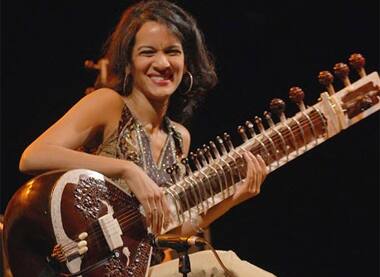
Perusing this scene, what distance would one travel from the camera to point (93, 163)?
8.29ft

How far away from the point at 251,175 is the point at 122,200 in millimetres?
494

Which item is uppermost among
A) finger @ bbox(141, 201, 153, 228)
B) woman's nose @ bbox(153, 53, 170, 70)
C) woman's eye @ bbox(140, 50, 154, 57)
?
woman's eye @ bbox(140, 50, 154, 57)

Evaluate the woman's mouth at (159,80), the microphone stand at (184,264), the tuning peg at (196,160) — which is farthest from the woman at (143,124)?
the microphone stand at (184,264)

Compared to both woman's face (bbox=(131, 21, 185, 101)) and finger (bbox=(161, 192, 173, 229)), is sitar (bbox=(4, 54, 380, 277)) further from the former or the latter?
woman's face (bbox=(131, 21, 185, 101))

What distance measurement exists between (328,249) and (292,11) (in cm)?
144

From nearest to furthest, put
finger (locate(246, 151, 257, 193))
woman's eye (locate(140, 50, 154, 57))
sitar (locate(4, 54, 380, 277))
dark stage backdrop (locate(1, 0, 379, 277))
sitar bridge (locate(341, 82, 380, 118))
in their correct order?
sitar (locate(4, 54, 380, 277)), sitar bridge (locate(341, 82, 380, 118)), finger (locate(246, 151, 257, 193)), woman's eye (locate(140, 50, 154, 57)), dark stage backdrop (locate(1, 0, 379, 277))

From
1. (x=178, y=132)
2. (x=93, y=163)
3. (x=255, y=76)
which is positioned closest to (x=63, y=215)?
(x=93, y=163)

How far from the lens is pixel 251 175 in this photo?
2.61 m

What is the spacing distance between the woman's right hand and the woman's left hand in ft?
1.05

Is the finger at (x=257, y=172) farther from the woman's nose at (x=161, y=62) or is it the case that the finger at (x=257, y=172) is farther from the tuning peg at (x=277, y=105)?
the woman's nose at (x=161, y=62)

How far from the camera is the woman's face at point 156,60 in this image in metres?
2.78

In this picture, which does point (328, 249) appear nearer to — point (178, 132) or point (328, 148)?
point (328, 148)

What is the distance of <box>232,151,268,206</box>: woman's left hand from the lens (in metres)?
2.60

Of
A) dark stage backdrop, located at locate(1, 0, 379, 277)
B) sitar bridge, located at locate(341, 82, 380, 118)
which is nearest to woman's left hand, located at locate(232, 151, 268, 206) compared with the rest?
sitar bridge, located at locate(341, 82, 380, 118)
